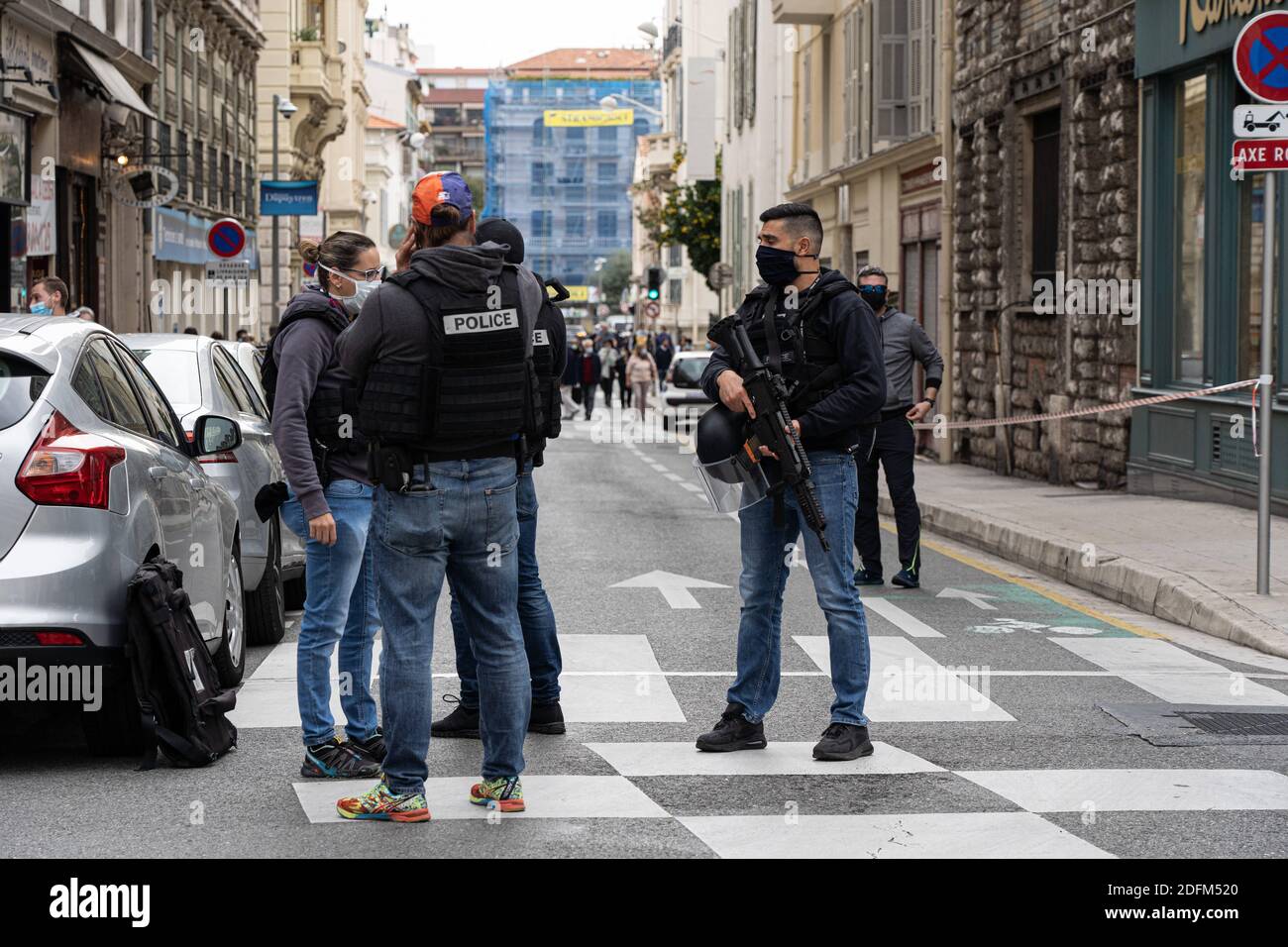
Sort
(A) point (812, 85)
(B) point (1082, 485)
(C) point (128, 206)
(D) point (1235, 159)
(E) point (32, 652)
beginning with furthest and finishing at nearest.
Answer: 1. (A) point (812, 85)
2. (C) point (128, 206)
3. (B) point (1082, 485)
4. (D) point (1235, 159)
5. (E) point (32, 652)

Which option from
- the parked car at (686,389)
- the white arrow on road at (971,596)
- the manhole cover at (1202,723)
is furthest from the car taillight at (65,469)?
the parked car at (686,389)

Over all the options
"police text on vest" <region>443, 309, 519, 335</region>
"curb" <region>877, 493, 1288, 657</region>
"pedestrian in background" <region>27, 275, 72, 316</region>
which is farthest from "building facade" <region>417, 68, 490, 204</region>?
"police text on vest" <region>443, 309, 519, 335</region>

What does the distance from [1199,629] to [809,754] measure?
4.39m

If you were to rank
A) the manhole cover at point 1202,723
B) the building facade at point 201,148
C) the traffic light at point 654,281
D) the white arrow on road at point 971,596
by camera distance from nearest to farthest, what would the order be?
the manhole cover at point 1202,723
the white arrow on road at point 971,596
the building facade at point 201,148
the traffic light at point 654,281

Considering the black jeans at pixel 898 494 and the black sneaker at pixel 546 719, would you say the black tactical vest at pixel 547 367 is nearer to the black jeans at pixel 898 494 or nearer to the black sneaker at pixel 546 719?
the black sneaker at pixel 546 719

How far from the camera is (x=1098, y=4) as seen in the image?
64.3ft

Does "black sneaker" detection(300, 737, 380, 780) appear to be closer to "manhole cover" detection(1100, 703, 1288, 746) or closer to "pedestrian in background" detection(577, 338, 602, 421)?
"manhole cover" detection(1100, 703, 1288, 746)

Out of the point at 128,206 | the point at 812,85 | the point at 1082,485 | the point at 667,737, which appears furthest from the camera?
the point at 812,85

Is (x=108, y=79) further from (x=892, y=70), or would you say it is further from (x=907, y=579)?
(x=907, y=579)

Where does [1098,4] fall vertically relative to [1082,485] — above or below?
above

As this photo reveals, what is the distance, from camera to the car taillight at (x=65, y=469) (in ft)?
21.1

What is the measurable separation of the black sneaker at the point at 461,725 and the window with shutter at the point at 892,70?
22.3m
